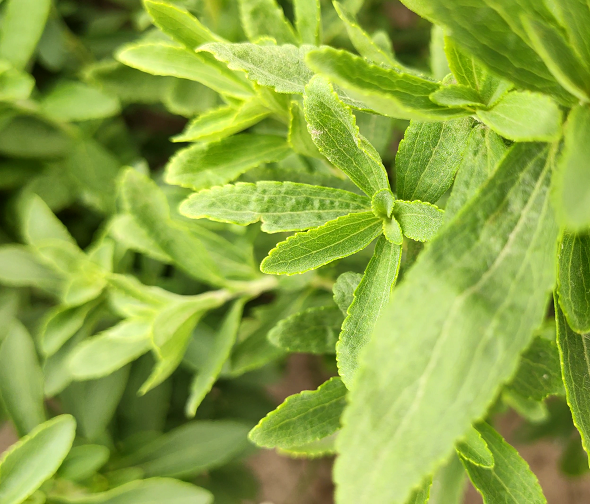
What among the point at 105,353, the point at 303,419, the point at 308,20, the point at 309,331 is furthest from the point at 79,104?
the point at 303,419

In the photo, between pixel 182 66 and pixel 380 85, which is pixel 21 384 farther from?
pixel 380 85

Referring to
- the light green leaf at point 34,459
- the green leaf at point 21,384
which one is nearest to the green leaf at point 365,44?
the light green leaf at point 34,459

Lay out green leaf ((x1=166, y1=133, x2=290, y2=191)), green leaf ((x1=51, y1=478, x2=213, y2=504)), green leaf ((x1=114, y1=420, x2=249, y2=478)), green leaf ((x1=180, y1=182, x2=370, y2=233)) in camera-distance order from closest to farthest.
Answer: green leaf ((x1=180, y1=182, x2=370, y2=233)) < green leaf ((x1=166, y1=133, x2=290, y2=191)) < green leaf ((x1=51, y1=478, x2=213, y2=504)) < green leaf ((x1=114, y1=420, x2=249, y2=478))

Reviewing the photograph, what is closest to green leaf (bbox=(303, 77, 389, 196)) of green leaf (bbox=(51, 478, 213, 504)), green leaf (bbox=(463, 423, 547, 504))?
green leaf (bbox=(463, 423, 547, 504))

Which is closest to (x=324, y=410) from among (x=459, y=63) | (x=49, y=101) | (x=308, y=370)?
(x=459, y=63)

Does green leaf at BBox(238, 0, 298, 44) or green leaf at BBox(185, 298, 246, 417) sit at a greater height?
green leaf at BBox(238, 0, 298, 44)

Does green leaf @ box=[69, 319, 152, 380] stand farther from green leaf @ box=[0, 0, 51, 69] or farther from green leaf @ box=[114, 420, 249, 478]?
green leaf @ box=[0, 0, 51, 69]

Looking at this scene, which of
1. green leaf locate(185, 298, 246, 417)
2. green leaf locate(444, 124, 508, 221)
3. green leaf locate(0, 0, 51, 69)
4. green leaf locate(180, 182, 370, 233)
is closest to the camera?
green leaf locate(444, 124, 508, 221)

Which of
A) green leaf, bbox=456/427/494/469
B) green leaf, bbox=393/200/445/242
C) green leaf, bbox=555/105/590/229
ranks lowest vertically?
green leaf, bbox=456/427/494/469
